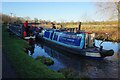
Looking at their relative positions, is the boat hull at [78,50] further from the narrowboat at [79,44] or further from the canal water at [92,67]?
the canal water at [92,67]

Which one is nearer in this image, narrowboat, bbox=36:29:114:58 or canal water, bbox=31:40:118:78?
canal water, bbox=31:40:118:78

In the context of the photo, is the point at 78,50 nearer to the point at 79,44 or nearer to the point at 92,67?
the point at 79,44

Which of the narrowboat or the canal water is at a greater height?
the narrowboat

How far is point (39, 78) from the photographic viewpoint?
10172 millimetres

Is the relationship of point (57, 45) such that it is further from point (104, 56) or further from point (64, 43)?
point (104, 56)

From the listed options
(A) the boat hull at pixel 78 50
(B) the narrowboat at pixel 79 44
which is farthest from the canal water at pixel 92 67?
(B) the narrowboat at pixel 79 44

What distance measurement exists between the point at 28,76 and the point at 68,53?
15.6 m

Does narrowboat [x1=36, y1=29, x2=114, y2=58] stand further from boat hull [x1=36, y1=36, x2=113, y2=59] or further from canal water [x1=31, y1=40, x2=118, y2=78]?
canal water [x1=31, y1=40, x2=118, y2=78]

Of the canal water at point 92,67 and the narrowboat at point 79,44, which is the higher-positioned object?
the narrowboat at point 79,44

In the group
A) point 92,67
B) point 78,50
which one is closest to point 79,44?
point 78,50

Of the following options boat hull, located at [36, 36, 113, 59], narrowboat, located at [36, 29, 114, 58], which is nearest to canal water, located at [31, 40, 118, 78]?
boat hull, located at [36, 36, 113, 59]

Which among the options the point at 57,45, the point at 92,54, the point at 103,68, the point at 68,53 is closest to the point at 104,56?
the point at 92,54

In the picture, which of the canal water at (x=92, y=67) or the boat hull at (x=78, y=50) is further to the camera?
the boat hull at (x=78, y=50)

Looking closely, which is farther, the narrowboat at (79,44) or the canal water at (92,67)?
the narrowboat at (79,44)
